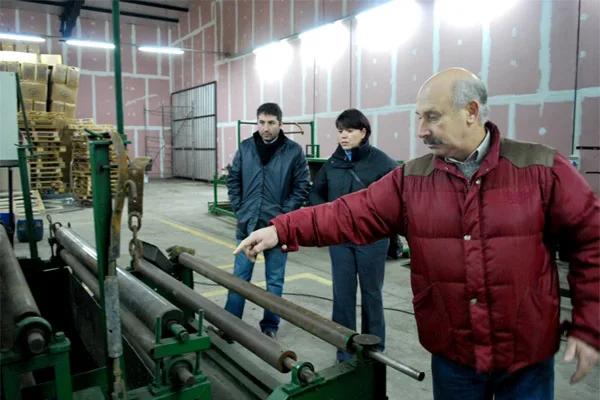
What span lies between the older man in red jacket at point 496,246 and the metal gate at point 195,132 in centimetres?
1482

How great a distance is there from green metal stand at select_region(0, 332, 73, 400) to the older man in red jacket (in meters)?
1.42

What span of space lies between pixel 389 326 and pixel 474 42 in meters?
5.24

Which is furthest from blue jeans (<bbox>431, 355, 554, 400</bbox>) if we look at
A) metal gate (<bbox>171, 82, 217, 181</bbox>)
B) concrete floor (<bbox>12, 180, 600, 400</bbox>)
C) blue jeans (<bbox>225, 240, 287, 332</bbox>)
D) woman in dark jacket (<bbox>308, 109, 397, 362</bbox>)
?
metal gate (<bbox>171, 82, 217, 181</bbox>)

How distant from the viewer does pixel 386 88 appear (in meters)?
8.95

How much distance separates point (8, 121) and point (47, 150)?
27.7 ft

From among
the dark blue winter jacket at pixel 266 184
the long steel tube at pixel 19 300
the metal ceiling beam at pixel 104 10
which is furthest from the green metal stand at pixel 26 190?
the metal ceiling beam at pixel 104 10

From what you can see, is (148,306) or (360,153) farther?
(360,153)

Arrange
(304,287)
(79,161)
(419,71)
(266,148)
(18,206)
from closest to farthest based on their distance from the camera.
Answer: (266,148)
(304,287)
(18,206)
(419,71)
(79,161)

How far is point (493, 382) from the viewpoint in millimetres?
1604

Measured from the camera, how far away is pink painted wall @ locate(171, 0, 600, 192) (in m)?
6.05

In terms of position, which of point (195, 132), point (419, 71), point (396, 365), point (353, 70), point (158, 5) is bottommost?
point (396, 365)

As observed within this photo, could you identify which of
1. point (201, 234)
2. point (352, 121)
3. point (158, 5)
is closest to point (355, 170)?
point (352, 121)

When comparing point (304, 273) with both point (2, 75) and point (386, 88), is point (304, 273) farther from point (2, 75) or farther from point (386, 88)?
point (386, 88)

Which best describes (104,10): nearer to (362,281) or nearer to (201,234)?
(201,234)
